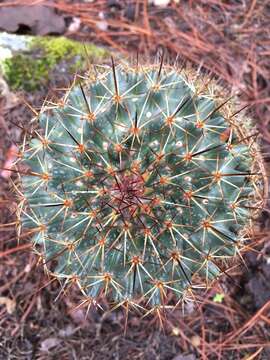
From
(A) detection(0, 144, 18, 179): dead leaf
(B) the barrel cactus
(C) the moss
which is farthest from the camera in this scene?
(C) the moss

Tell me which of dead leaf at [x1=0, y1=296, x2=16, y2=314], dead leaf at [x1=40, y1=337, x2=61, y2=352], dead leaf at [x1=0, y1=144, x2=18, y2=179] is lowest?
dead leaf at [x1=40, y1=337, x2=61, y2=352]

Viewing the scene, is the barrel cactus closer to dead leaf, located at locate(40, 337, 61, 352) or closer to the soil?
the soil

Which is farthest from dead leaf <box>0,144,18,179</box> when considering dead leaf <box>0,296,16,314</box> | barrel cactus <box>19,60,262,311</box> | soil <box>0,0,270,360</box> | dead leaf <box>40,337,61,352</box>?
dead leaf <box>40,337,61,352</box>

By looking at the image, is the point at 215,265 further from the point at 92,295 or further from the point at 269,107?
the point at 269,107

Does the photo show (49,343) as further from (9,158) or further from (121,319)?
(9,158)

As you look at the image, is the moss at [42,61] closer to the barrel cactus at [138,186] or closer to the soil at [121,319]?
the soil at [121,319]

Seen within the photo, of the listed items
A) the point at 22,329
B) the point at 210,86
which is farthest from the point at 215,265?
the point at 22,329

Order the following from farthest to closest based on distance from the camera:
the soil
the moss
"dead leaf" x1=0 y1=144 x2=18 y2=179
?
the moss < "dead leaf" x1=0 y1=144 x2=18 y2=179 < the soil
